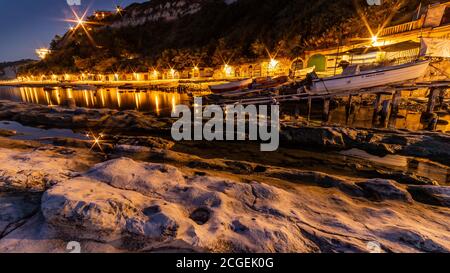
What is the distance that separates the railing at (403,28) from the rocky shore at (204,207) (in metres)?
30.3

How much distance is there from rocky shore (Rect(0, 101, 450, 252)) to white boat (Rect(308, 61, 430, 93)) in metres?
10.9

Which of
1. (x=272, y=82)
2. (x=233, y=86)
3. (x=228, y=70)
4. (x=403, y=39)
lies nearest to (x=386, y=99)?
(x=272, y=82)

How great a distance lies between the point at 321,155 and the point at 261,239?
9446mm

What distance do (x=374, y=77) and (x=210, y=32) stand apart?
75.8 m

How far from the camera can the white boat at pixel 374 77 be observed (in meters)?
18.3

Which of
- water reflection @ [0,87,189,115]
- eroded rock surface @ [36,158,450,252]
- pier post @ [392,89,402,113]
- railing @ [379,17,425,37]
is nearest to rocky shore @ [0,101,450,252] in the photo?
eroded rock surface @ [36,158,450,252]

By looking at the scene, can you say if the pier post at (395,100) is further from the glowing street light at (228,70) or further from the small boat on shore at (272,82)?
the glowing street light at (228,70)

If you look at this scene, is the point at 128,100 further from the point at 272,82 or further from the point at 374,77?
the point at 374,77

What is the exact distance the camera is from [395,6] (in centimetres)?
4141

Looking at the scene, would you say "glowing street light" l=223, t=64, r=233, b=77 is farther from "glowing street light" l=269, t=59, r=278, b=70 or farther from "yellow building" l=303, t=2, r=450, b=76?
"yellow building" l=303, t=2, r=450, b=76

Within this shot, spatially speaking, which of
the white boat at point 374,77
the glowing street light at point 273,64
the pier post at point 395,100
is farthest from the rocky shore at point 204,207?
the glowing street light at point 273,64

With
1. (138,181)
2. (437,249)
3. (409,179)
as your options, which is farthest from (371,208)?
(138,181)

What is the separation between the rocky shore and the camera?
4723 mm
